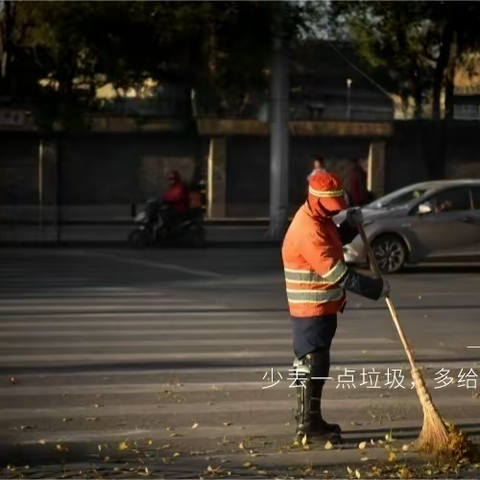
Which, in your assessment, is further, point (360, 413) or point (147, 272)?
point (147, 272)

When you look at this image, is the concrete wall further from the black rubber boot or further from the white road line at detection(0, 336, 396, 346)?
the black rubber boot

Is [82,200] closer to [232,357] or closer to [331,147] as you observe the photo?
[331,147]

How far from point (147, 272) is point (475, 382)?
10.8 meters

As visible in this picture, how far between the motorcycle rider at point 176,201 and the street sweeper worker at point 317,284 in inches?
691

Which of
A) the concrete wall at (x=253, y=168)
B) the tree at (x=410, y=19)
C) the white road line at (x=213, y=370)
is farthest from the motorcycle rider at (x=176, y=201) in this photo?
the tree at (x=410, y=19)

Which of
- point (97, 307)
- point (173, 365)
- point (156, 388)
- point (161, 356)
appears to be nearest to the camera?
point (156, 388)

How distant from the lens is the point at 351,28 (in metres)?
4.24

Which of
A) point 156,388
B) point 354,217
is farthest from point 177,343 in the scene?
point 354,217

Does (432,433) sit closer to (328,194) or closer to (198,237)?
(328,194)

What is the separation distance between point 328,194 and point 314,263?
0.38 m

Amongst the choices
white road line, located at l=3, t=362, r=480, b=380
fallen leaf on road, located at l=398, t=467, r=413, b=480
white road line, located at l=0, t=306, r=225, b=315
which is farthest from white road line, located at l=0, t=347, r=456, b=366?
fallen leaf on road, located at l=398, t=467, r=413, b=480

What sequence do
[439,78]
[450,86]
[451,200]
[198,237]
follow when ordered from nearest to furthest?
[439,78] < [450,86] < [451,200] < [198,237]

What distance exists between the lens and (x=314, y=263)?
6375 mm

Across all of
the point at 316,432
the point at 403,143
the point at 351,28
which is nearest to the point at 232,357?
the point at 316,432
